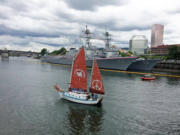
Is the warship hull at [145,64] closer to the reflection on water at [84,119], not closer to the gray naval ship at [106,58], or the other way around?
the gray naval ship at [106,58]

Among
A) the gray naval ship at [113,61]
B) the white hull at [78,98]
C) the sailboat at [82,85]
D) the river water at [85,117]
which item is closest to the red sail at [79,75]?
the sailboat at [82,85]

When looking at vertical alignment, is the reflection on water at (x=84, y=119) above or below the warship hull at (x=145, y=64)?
below

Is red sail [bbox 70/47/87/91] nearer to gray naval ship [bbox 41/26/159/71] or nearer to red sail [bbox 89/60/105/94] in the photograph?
red sail [bbox 89/60/105/94]

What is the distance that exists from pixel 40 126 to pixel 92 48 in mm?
107098

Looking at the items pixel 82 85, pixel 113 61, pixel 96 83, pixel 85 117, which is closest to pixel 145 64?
pixel 113 61

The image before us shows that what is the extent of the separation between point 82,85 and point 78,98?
105 inches

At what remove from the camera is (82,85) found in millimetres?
28719

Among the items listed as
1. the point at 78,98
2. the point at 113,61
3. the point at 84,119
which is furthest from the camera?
the point at 113,61

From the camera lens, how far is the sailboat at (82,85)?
26.8 metres

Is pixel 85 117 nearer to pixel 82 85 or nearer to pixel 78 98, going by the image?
pixel 78 98

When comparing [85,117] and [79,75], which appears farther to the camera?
[79,75]

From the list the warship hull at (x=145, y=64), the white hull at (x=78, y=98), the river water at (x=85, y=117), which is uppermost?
the warship hull at (x=145, y=64)

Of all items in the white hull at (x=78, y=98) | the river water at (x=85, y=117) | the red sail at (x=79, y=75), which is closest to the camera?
the river water at (x=85, y=117)

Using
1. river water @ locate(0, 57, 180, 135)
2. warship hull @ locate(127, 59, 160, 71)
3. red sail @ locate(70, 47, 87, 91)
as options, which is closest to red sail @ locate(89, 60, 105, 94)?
red sail @ locate(70, 47, 87, 91)
